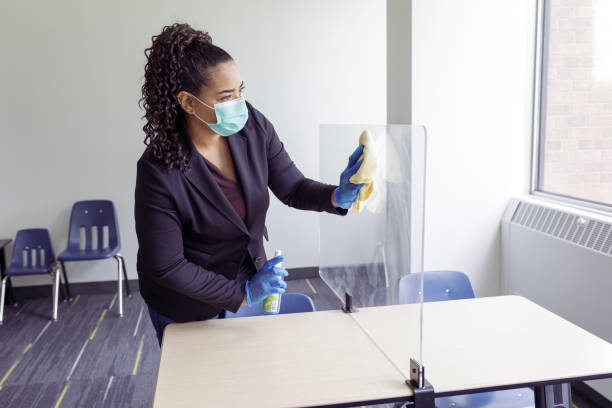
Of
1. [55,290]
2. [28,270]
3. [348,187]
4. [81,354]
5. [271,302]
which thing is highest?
[348,187]

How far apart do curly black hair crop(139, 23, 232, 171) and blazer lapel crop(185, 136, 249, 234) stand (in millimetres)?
32

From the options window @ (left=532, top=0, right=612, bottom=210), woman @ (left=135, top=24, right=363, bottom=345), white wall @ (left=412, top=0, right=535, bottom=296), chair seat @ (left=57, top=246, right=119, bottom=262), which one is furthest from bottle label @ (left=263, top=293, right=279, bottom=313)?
chair seat @ (left=57, top=246, right=119, bottom=262)

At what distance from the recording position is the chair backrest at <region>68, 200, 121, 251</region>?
4047 millimetres

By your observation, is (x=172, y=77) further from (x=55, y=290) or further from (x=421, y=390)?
(x=55, y=290)

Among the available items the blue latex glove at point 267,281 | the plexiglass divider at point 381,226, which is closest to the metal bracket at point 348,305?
the plexiglass divider at point 381,226

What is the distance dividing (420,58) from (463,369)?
181 centimetres

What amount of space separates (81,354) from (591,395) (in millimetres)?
2735

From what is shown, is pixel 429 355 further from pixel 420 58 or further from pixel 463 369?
pixel 420 58

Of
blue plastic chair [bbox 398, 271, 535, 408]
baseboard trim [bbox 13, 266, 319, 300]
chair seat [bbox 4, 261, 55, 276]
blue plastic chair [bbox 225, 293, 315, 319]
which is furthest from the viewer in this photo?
baseboard trim [bbox 13, 266, 319, 300]

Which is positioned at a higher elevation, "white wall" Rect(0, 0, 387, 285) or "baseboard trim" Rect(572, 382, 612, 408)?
"white wall" Rect(0, 0, 387, 285)

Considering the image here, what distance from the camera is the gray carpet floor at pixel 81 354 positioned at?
8.60 feet

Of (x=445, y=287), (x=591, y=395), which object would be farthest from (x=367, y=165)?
(x=591, y=395)

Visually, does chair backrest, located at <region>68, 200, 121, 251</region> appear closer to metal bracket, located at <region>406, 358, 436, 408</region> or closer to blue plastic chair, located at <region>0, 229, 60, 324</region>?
blue plastic chair, located at <region>0, 229, 60, 324</region>

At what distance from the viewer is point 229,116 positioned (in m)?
1.59
